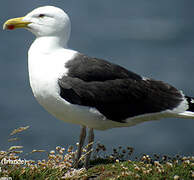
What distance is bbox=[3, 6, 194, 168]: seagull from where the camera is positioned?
5.95 m

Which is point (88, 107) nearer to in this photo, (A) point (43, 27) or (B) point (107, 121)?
(B) point (107, 121)

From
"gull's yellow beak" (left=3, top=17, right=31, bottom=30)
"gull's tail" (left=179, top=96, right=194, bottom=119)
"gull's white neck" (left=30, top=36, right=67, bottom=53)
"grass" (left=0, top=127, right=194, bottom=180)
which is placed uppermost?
"gull's yellow beak" (left=3, top=17, right=31, bottom=30)

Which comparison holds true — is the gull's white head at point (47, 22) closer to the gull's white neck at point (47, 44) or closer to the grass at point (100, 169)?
the gull's white neck at point (47, 44)

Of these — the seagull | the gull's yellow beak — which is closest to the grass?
the seagull

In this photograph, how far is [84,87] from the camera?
604 cm

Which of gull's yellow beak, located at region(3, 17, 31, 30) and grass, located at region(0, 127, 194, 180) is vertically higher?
gull's yellow beak, located at region(3, 17, 31, 30)

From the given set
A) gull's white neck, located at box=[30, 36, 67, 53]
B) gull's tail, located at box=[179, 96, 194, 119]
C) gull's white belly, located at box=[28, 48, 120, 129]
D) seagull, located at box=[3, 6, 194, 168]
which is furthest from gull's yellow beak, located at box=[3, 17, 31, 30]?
gull's tail, located at box=[179, 96, 194, 119]

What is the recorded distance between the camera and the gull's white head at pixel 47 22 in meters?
6.39

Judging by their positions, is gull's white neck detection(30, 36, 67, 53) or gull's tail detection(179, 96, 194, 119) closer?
gull's white neck detection(30, 36, 67, 53)

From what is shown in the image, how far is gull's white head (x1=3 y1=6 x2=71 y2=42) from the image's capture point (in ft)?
21.0

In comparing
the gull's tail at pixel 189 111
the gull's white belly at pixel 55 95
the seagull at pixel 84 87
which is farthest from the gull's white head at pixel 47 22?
the gull's tail at pixel 189 111

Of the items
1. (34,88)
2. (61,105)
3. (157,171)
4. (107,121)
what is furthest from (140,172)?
(34,88)

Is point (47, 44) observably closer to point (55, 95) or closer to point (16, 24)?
point (16, 24)

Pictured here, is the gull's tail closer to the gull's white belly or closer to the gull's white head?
the gull's white belly
